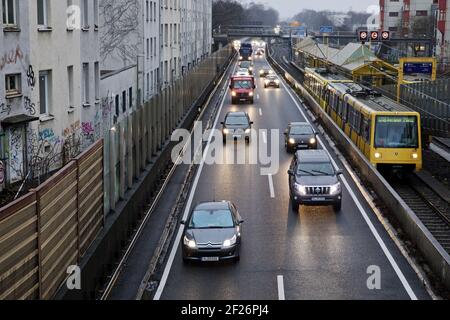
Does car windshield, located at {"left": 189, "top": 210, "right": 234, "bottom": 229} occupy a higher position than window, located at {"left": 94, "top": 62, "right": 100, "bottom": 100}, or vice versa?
window, located at {"left": 94, "top": 62, "right": 100, "bottom": 100}

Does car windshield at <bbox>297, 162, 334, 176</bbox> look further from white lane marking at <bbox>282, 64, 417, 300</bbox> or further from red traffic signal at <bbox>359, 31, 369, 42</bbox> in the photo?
red traffic signal at <bbox>359, 31, 369, 42</bbox>

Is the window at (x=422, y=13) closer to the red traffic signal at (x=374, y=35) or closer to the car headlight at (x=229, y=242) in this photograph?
the red traffic signal at (x=374, y=35)

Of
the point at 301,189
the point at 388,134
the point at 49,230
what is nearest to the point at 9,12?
the point at 301,189

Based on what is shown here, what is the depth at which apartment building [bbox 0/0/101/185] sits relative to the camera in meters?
23.8

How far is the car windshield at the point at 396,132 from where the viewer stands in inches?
1184

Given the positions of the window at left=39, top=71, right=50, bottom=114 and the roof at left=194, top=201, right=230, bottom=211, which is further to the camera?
the window at left=39, top=71, right=50, bottom=114

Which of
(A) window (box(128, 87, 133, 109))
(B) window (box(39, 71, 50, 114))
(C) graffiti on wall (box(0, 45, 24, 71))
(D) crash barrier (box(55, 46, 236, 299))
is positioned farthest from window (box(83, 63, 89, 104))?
(A) window (box(128, 87, 133, 109))

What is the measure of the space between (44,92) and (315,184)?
10.6 metres

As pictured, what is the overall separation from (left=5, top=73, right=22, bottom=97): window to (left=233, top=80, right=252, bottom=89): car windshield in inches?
1453

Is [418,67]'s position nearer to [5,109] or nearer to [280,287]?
[5,109]

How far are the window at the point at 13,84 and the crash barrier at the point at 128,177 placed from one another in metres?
3.85

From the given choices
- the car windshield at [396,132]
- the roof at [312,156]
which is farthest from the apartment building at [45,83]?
the car windshield at [396,132]

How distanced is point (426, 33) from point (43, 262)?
111 m
